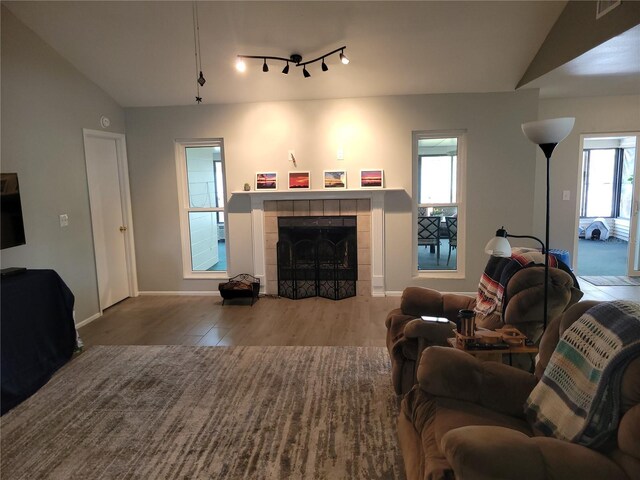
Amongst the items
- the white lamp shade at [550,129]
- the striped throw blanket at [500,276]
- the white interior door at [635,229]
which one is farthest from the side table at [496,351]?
the white interior door at [635,229]

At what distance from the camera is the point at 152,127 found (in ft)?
17.5

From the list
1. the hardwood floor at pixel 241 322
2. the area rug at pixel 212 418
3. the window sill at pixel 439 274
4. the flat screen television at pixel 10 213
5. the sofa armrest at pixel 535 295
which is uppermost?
the flat screen television at pixel 10 213

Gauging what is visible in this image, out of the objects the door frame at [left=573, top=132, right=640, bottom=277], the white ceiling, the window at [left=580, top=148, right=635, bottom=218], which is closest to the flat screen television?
the white ceiling

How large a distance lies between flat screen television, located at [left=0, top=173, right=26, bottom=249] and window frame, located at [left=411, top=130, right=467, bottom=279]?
3.89 metres

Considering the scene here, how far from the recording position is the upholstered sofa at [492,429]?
4.42 feet

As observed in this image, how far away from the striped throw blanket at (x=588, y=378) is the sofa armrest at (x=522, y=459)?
0.11 metres

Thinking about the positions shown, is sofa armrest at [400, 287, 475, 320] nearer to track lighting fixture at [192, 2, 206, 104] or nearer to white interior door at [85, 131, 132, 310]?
track lighting fixture at [192, 2, 206, 104]

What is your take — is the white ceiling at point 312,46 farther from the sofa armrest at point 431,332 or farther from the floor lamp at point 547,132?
the sofa armrest at point 431,332

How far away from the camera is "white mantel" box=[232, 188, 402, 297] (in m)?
5.14

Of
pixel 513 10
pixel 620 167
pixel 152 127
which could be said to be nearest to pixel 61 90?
pixel 152 127

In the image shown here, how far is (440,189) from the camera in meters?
5.34

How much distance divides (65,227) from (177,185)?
1.47 meters

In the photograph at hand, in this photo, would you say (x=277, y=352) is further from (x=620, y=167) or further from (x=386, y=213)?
(x=620, y=167)

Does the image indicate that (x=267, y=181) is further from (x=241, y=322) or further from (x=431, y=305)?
(x=431, y=305)
